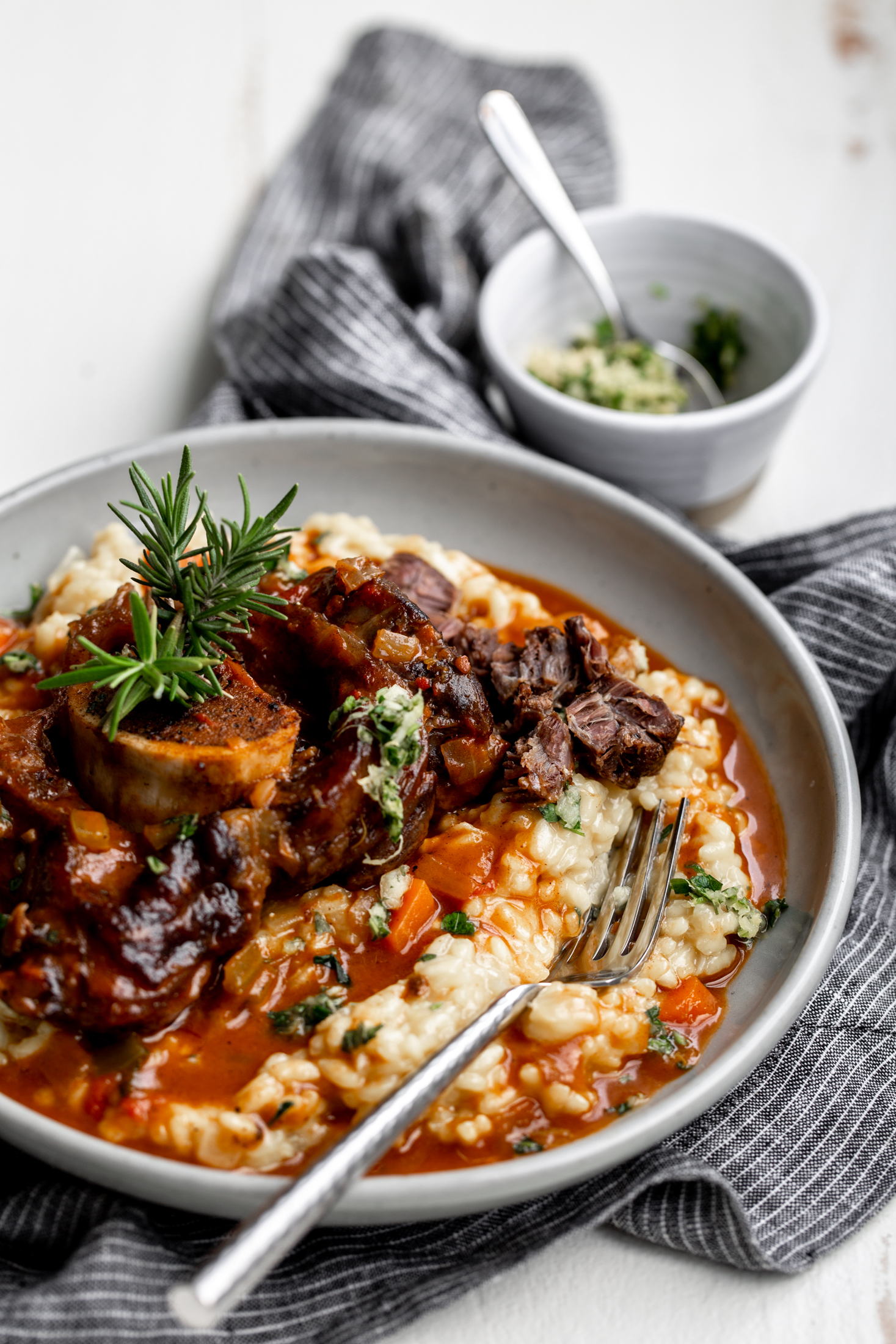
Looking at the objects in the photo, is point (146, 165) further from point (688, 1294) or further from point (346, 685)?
point (688, 1294)

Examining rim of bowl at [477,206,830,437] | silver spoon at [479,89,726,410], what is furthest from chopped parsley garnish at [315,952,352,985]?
silver spoon at [479,89,726,410]

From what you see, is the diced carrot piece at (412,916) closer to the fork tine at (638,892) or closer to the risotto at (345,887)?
the risotto at (345,887)

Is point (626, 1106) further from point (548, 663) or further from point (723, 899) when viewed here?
point (548, 663)

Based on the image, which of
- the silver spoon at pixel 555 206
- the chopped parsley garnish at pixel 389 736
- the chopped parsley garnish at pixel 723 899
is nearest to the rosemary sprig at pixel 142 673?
the chopped parsley garnish at pixel 389 736

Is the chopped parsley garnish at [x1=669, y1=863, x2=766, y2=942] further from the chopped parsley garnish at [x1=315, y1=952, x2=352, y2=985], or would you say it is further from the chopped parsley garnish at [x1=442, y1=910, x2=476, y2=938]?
the chopped parsley garnish at [x1=315, y1=952, x2=352, y2=985]

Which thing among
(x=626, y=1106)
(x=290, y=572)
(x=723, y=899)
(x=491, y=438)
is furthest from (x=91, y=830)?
(x=491, y=438)

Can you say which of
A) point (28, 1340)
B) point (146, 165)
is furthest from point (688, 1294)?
point (146, 165)
